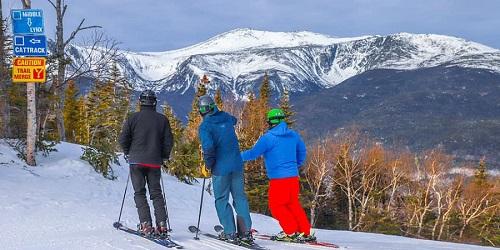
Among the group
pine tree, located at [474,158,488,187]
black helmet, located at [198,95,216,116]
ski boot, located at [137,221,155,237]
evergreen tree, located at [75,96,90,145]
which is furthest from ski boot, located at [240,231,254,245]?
pine tree, located at [474,158,488,187]

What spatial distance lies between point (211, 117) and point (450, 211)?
1850 inches

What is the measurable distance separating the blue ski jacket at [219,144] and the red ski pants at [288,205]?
847mm

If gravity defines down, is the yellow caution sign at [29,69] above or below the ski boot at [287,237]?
above

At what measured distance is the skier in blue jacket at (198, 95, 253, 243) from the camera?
7754mm

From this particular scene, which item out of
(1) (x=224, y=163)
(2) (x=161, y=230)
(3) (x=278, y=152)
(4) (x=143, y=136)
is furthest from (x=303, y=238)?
(4) (x=143, y=136)

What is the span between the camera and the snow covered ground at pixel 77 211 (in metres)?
7.63

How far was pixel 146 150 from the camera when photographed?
771 centimetres

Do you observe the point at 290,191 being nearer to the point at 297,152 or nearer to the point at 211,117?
the point at 297,152

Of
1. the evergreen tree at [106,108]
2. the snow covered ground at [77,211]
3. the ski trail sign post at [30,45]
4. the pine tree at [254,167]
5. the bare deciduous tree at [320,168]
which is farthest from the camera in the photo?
the bare deciduous tree at [320,168]

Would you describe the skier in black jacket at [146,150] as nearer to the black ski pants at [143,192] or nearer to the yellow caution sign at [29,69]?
the black ski pants at [143,192]

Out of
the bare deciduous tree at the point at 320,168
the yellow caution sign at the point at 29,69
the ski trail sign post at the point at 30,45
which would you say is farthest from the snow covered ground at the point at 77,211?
the bare deciduous tree at the point at 320,168

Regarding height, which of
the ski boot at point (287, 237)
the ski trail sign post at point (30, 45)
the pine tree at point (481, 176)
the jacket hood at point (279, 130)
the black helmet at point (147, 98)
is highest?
the ski trail sign post at point (30, 45)

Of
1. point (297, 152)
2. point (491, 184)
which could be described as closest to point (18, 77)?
point (297, 152)

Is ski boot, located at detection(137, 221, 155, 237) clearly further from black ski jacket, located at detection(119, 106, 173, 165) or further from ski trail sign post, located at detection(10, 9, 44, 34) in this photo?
ski trail sign post, located at detection(10, 9, 44, 34)
